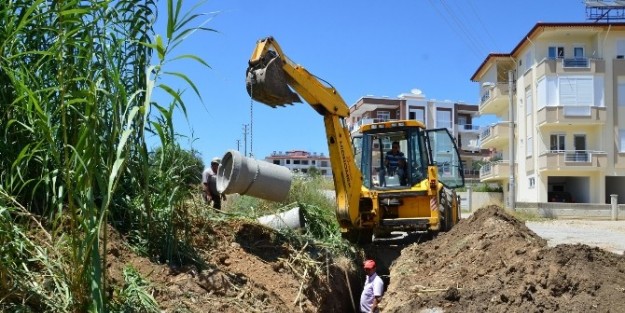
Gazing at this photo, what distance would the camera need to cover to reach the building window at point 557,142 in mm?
38981

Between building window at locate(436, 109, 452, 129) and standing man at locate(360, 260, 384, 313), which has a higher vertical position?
building window at locate(436, 109, 452, 129)

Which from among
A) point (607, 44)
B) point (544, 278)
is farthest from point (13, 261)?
point (607, 44)

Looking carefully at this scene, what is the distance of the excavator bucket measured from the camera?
902 centimetres

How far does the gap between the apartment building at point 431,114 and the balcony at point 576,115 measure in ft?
123

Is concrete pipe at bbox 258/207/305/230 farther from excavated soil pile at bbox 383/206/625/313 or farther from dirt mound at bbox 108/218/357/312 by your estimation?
excavated soil pile at bbox 383/206/625/313

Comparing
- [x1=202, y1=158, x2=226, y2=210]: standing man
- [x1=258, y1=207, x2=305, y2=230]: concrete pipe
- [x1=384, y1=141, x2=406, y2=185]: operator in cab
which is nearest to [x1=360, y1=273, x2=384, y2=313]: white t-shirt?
[x1=258, y1=207, x2=305, y2=230]: concrete pipe

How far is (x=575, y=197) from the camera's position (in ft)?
133

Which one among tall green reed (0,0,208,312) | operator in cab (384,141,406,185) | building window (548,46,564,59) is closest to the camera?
tall green reed (0,0,208,312)

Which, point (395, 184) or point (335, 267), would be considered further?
point (395, 184)

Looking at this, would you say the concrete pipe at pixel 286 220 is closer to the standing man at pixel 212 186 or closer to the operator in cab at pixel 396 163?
the standing man at pixel 212 186

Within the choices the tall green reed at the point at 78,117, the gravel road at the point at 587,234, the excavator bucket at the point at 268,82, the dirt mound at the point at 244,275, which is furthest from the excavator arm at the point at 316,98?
the gravel road at the point at 587,234

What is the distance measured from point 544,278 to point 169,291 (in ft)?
14.5

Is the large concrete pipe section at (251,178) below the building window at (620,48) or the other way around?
below

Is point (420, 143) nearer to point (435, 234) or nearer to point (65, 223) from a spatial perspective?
point (435, 234)
